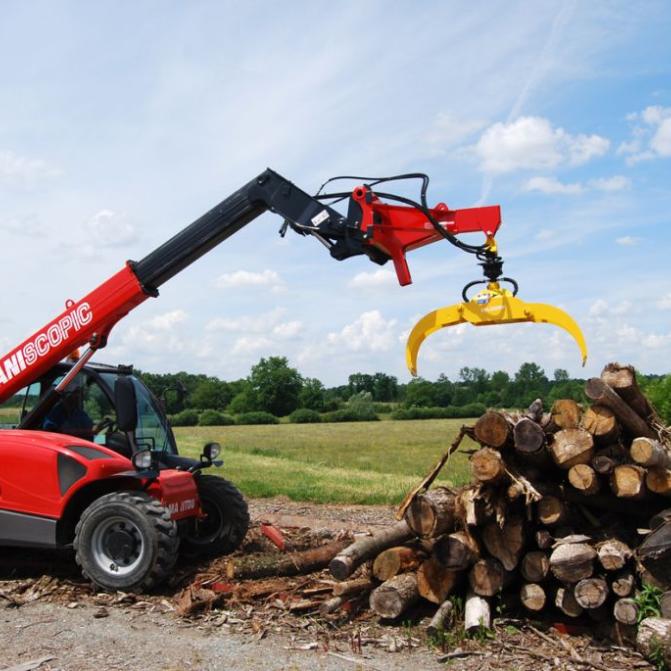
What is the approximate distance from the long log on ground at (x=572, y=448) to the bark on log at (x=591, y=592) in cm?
90

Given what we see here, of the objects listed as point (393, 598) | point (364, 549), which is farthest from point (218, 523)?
point (393, 598)

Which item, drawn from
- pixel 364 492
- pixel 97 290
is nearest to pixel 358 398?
pixel 364 492

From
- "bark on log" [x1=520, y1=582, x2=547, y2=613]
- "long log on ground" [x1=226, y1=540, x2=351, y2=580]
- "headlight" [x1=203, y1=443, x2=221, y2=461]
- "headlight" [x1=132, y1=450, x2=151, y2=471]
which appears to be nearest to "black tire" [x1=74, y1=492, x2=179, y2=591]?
"headlight" [x1=132, y1=450, x2=151, y2=471]

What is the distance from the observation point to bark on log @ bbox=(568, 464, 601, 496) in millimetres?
6277

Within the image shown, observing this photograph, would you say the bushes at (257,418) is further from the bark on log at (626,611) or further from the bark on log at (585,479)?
the bark on log at (626,611)

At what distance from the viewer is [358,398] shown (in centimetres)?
6800

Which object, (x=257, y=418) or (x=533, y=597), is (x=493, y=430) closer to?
(x=533, y=597)

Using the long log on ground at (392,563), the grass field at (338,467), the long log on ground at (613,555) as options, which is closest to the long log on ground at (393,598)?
the long log on ground at (392,563)

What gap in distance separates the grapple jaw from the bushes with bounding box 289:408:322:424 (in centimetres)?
5707

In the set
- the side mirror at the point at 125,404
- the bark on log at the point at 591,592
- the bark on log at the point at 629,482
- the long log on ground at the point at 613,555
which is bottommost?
the bark on log at the point at 591,592

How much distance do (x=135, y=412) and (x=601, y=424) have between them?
4395 mm

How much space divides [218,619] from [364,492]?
28.3 ft

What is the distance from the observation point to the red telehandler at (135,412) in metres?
7.18

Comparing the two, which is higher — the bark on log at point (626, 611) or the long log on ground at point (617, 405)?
the long log on ground at point (617, 405)
